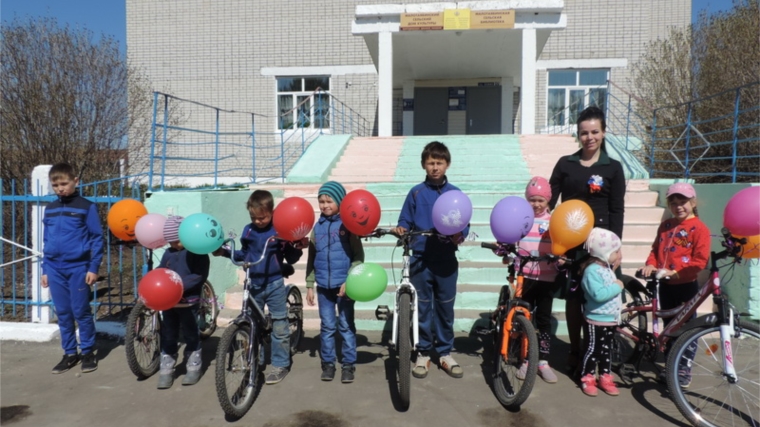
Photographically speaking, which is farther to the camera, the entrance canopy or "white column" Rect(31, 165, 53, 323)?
the entrance canopy

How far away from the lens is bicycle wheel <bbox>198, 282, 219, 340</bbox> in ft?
14.0

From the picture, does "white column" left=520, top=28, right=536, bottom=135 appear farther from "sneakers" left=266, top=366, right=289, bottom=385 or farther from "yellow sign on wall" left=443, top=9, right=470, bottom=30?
"sneakers" left=266, top=366, right=289, bottom=385

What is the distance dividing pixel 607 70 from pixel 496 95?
3.14 metres

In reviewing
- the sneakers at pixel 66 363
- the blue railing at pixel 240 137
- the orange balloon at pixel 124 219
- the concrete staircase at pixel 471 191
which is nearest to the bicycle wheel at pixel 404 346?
the concrete staircase at pixel 471 191

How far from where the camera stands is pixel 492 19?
1000 cm

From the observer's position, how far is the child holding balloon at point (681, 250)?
3.20m

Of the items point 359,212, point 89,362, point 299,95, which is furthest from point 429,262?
point 299,95

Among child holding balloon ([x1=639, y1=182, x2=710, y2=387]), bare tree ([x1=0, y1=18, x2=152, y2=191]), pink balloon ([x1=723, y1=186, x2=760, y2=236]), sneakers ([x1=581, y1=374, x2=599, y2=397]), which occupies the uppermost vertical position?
bare tree ([x1=0, y1=18, x2=152, y2=191])

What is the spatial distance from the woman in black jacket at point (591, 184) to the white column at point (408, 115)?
36.5 feet

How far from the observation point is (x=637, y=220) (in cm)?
559

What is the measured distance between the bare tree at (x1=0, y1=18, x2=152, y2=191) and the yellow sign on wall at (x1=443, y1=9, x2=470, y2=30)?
22.6 ft

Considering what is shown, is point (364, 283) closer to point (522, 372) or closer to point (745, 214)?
point (522, 372)

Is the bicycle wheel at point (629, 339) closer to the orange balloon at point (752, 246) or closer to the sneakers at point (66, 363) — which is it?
the orange balloon at point (752, 246)

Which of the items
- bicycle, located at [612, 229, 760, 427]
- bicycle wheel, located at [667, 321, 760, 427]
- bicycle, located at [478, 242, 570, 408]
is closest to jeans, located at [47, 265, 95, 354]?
bicycle, located at [478, 242, 570, 408]
